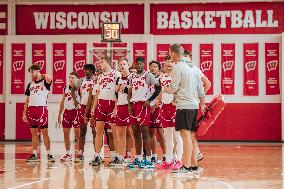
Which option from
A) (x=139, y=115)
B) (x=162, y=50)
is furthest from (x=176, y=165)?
(x=162, y=50)

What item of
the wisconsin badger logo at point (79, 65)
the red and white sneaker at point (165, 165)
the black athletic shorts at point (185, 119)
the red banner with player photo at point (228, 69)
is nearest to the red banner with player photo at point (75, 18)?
the wisconsin badger logo at point (79, 65)

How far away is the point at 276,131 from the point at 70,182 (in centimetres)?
1171

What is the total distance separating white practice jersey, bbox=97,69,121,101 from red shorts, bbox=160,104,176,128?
0.88 m

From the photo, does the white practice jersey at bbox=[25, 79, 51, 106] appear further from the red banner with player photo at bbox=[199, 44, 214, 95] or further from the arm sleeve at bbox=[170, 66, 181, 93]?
the red banner with player photo at bbox=[199, 44, 214, 95]

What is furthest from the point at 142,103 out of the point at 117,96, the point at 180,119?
the point at 180,119

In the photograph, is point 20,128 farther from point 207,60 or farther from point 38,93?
point 38,93

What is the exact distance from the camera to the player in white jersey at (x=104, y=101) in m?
10.6

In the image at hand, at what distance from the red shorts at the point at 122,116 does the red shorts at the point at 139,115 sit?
0.37ft

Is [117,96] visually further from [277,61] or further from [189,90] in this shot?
[277,61]

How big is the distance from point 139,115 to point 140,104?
180 mm

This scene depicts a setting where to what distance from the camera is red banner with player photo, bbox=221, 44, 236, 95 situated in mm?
19000

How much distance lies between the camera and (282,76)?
18.6 metres

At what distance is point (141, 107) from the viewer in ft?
33.8

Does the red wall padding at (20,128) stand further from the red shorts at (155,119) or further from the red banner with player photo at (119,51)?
the red shorts at (155,119)
